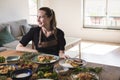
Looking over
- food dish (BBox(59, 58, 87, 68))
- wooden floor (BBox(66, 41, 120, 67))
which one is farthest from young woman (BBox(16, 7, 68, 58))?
wooden floor (BBox(66, 41, 120, 67))

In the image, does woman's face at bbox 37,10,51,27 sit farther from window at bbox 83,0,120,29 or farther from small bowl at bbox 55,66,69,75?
window at bbox 83,0,120,29

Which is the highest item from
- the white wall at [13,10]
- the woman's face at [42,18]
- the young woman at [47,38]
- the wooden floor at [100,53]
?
the white wall at [13,10]

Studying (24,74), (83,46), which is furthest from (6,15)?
(24,74)

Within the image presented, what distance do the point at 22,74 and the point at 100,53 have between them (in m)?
3.65

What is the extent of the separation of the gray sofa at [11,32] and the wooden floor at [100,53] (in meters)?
1.31

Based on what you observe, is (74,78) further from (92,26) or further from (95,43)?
(92,26)

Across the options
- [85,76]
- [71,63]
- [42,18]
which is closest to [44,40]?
[42,18]

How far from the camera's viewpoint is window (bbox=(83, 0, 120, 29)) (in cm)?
587

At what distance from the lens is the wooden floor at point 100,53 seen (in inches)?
A: 168

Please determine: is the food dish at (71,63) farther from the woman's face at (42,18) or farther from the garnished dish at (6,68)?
the woman's face at (42,18)

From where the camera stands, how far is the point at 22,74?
4.60 feet

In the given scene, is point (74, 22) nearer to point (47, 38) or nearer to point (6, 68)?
point (47, 38)

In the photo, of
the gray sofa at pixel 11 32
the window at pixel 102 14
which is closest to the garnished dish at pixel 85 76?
the gray sofa at pixel 11 32

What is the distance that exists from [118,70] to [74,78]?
42 cm
